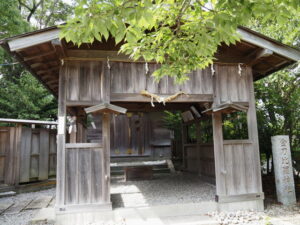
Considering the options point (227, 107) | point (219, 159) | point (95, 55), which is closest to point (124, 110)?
point (95, 55)

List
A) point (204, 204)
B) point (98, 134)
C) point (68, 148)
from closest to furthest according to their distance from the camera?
point (68, 148) < point (204, 204) < point (98, 134)

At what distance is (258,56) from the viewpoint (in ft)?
17.3

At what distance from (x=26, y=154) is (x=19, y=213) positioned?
8.59 feet

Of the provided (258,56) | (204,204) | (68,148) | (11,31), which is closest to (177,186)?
(204,204)

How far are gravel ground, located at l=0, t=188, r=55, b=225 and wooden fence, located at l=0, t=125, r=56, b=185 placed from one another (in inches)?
22.2

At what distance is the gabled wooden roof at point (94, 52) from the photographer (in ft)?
14.2

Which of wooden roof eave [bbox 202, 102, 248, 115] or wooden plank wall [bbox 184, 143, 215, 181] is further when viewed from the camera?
wooden plank wall [bbox 184, 143, 215, 181]

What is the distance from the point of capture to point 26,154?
7.59 metres

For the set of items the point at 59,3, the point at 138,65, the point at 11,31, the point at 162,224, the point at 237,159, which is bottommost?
the point at 162,224

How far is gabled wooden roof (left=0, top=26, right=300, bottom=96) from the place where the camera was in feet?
14.2

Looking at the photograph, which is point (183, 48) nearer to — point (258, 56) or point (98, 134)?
point (258, 56)

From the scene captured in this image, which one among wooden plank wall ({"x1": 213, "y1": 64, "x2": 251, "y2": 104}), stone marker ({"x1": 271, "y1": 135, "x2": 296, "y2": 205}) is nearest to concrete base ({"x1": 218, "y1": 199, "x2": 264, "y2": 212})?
stone marker ({"x1": 271, "y1": 135, "x2": 296, "y2": 205})

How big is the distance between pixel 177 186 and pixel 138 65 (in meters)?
4.05

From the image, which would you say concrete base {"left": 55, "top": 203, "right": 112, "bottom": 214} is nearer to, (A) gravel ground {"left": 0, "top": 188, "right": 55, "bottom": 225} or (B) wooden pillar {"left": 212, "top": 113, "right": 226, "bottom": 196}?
(A) gravel ground {"left": 0, "top": 188, "right": 55, "bottom": 225}
